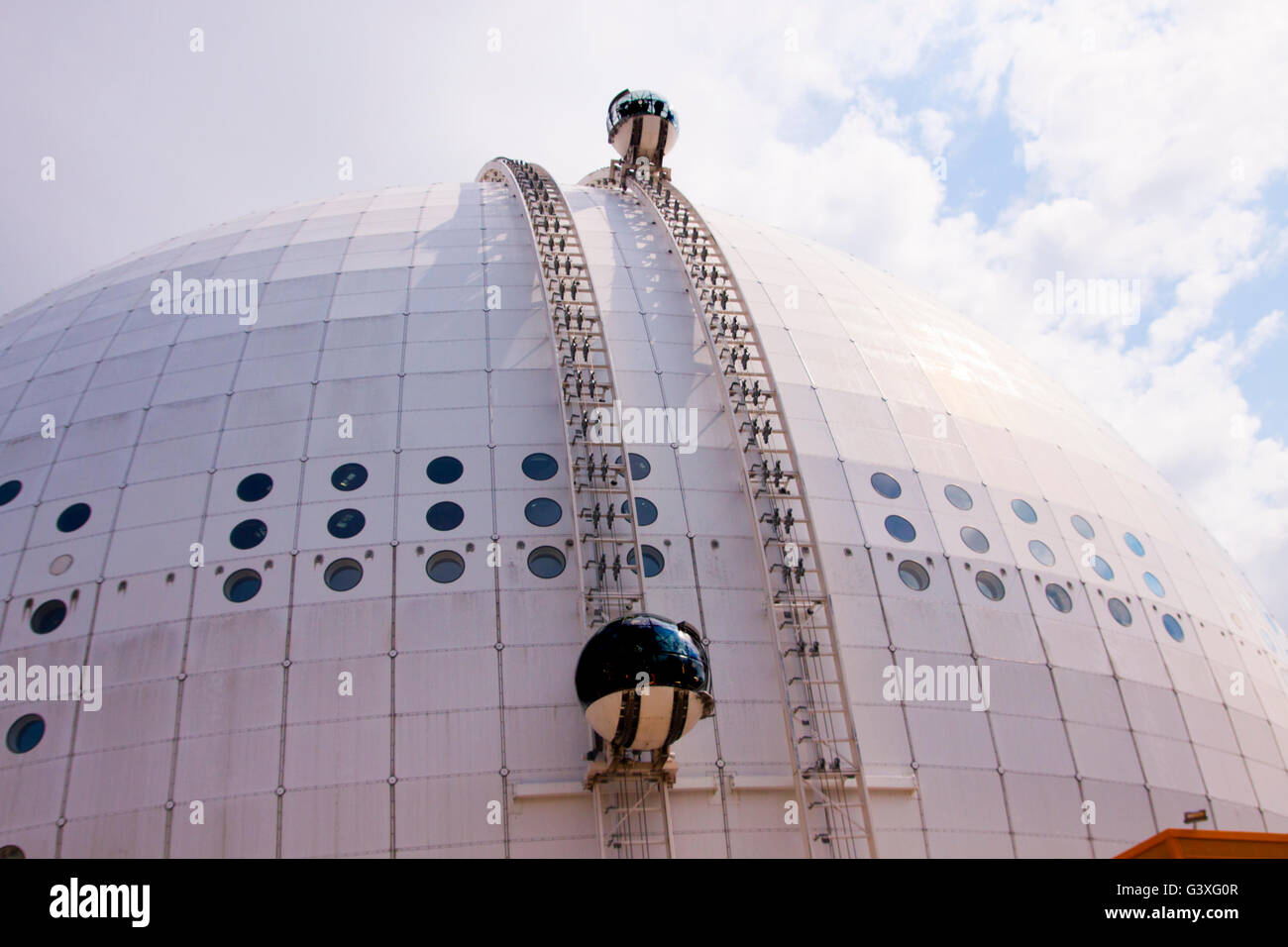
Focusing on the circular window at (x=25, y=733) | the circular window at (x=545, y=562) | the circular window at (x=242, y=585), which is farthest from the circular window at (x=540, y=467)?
the circular window at (x=25, y=733)

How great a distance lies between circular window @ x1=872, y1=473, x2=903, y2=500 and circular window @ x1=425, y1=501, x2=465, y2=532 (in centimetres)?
842

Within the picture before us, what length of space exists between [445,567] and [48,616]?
7184 millimetres

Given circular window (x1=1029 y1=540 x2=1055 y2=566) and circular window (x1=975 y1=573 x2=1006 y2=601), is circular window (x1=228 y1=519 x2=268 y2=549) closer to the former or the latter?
circular window (x1=975 y1=573 x2=1006 y2=601)

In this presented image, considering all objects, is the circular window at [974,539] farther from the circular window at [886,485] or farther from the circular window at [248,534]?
the circular window at [248,534]

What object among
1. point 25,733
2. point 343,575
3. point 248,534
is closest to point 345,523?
point 343,575

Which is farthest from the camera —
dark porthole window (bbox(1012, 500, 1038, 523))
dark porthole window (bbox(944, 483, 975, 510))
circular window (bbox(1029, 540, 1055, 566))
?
dark porthole window (bbox(1012, 500, 1038, 523))

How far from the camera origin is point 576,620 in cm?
1773

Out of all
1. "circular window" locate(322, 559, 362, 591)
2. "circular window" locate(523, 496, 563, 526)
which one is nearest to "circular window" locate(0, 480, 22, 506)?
"circular window" locate(322, 559, 362, 591)

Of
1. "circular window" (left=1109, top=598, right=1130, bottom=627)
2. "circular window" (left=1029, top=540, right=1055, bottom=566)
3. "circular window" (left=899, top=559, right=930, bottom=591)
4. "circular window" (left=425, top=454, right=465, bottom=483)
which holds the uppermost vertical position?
"circular window" (left=425, top=454, right=465, bottom=483)

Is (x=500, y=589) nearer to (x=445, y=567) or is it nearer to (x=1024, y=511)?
(x=445, y=567)

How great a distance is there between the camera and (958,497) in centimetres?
2145

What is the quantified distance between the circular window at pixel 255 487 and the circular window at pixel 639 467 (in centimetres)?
669

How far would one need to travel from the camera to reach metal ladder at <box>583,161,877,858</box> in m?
16.6

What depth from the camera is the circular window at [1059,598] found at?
20.4m
